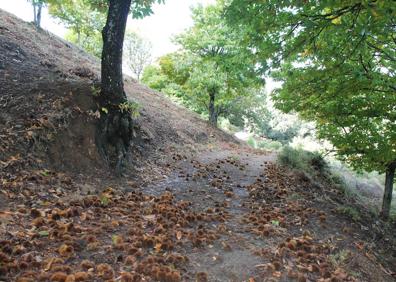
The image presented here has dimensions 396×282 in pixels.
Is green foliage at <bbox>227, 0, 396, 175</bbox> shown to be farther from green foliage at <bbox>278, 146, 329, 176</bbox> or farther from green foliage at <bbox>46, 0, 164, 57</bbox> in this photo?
green foliage at <bbox>46, 0, 164, 57</bbox>

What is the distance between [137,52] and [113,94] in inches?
1098

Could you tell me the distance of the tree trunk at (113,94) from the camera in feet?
21.7

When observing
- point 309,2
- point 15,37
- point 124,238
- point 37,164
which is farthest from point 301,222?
point 15,37

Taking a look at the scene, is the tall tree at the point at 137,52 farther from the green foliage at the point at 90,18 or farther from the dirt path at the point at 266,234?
the dirt path at the point at 266,234

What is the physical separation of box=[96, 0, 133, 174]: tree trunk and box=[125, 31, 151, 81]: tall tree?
88.2 feet

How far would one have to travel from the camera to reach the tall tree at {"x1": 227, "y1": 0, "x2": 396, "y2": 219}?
4.73m

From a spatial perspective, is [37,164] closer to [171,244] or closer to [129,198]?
[129,198]

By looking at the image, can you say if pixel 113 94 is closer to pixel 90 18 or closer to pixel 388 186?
pixel 388 186

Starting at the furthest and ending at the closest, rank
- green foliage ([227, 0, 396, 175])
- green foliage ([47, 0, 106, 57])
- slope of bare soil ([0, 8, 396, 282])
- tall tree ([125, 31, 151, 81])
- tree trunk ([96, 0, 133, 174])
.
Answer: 1. tall tree ([125, 31, 151, 81])
2. green foliage ([47, 0, 106, 57])
3. tree trunk ([96, 0, 133, 174])
4. green foliage ([227, 0, 396, 175])
5. slope of bare soil ([0, 8, 396, 282])

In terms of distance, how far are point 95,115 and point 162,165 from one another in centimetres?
216

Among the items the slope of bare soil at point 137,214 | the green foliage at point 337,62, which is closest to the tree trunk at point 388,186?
the green foliage at point 337,62

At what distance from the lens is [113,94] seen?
22.7 feet

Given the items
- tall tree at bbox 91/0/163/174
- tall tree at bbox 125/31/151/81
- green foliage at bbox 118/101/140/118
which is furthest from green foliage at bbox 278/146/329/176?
tall tree at bbox 125/31/151/81

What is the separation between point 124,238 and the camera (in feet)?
12.8
